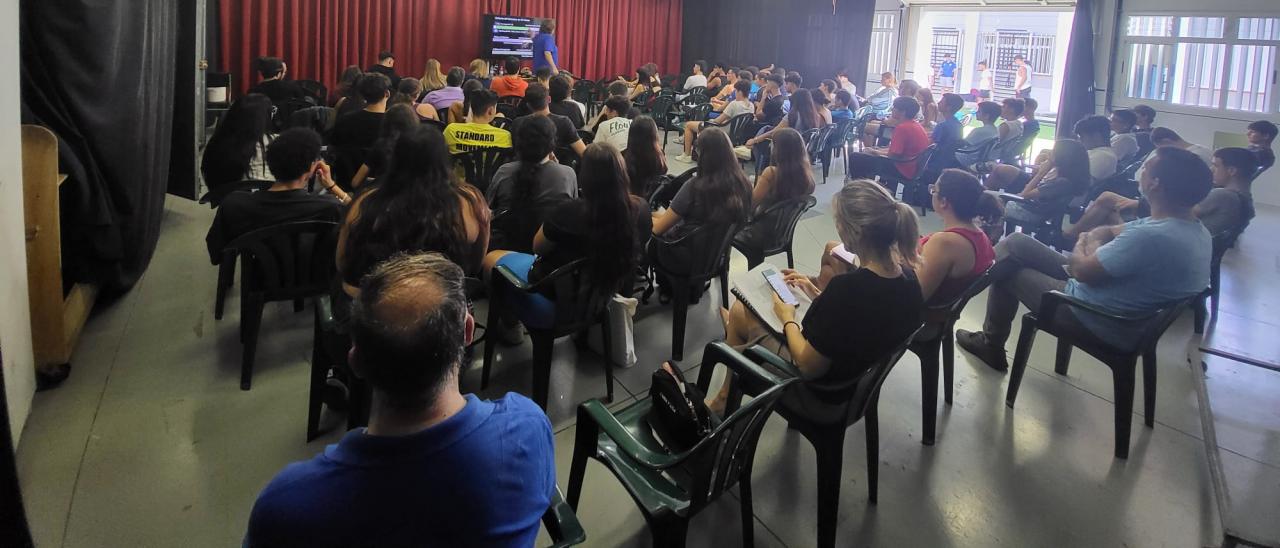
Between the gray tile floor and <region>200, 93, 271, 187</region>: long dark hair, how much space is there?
0.80 metres

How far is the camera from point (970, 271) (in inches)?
104

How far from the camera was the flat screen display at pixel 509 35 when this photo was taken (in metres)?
11.5

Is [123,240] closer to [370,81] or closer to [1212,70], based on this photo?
[370,81]

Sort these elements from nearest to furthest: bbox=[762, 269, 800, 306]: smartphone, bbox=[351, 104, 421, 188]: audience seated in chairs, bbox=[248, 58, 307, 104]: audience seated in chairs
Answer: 1. bbox=[762, 269, 800, 306]: smartphone
2. bbox=[351, 104, 421, 188]: audience seated in chairs
3. bbox=[248, 58, 307, 104]: audience seated in chairs

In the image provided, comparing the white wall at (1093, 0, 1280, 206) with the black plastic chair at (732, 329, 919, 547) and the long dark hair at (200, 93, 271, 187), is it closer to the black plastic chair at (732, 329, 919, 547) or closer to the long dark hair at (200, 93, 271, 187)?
the black plastic chair at (732, 329, 919, 547)

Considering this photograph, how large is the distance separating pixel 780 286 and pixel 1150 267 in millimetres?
1388

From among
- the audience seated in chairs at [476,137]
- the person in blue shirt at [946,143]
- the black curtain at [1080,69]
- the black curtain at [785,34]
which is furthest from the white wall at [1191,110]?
→ the audience seated in chairs at [476,137]

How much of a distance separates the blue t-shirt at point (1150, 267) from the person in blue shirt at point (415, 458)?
241cm

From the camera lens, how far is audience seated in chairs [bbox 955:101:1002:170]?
626 cm

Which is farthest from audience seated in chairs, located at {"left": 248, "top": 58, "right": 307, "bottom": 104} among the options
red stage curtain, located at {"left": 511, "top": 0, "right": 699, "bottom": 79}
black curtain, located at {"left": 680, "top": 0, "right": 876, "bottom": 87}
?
black curtain, located at {"left": 680, "top": 0, "right": 876, "bottom": 87}

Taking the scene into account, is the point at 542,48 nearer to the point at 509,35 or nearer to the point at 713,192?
the point at 509,35

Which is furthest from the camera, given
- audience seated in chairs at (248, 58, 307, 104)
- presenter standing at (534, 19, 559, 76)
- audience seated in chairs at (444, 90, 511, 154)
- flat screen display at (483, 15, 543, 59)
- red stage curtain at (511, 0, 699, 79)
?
red stage curtain at (511, 0, 699, 79)

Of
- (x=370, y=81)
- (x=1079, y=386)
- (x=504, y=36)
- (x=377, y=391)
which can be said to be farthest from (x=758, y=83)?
(x=377, y=391)

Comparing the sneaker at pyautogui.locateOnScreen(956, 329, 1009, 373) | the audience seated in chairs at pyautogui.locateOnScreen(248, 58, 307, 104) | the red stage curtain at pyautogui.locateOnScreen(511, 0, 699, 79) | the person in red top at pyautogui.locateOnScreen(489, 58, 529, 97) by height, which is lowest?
the sneaker at pyautogui.locateOnScreen(956, 329, 1009, 373)
